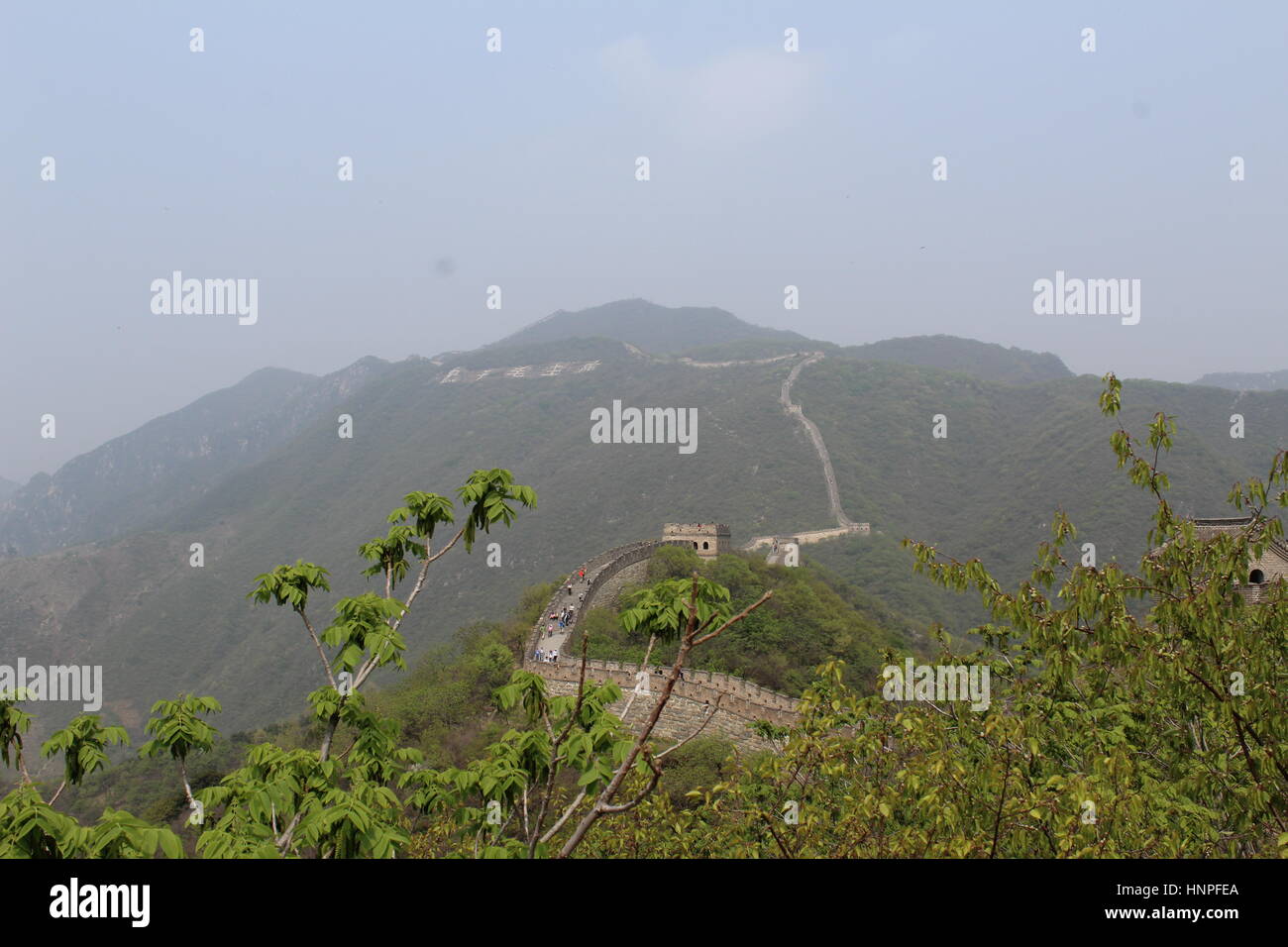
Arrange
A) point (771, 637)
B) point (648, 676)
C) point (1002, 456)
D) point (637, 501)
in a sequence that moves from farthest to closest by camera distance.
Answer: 1. point (1002, 456)
2. point (637, 501)
3. point (771, 637)
4. point (648, 676)

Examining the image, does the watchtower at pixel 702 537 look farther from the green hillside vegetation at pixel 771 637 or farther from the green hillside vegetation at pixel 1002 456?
the green hillside vegetation at pixel 1002 456

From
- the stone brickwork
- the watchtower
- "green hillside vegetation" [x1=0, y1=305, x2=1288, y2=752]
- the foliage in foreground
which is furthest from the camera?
"green hillside vegetation" [x1=0, y1=305, x2=1288, y2=752]

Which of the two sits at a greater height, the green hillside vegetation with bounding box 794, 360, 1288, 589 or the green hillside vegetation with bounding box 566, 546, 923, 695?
the green hillside vegetation with bounding box 794, 360, 1288, 589

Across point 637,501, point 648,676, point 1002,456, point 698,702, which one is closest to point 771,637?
point 698,702

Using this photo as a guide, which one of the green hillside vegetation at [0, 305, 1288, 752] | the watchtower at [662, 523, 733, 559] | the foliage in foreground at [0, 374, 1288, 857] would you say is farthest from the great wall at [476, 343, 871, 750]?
the green hillside vegetation at [0, 305, 1288, 752]

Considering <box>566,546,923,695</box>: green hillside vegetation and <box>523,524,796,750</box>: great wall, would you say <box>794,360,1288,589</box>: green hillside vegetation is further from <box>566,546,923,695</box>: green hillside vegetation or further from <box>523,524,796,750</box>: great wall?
<box>523,524,796,750</box>: great wall

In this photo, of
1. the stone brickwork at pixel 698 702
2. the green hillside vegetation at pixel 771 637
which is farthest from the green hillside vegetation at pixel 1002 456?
the stone brickwork at pixel 698 702

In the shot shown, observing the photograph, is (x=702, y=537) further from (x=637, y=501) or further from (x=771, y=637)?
(x=637, y=501)
